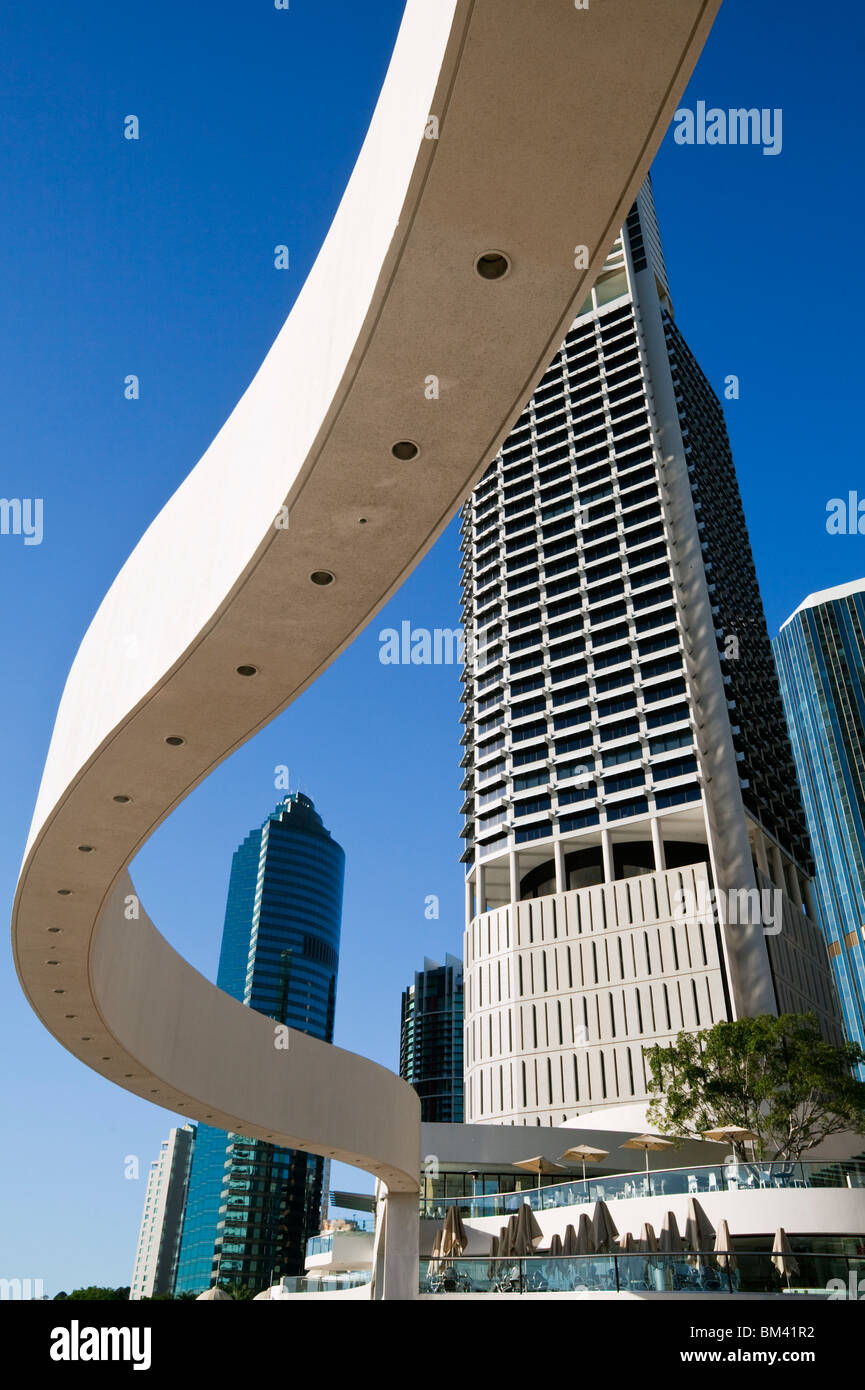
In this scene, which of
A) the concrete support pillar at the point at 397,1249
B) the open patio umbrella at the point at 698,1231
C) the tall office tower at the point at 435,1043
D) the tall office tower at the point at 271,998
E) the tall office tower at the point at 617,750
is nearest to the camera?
the open patio umbrella at the point at 698,1231

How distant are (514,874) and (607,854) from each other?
6007 millimetres

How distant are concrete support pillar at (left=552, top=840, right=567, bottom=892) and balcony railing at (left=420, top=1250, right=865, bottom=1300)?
42.7 metres

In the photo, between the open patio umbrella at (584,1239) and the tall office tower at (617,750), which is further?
the tall office tower at (617,750)

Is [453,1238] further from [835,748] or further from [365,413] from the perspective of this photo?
[835,748]

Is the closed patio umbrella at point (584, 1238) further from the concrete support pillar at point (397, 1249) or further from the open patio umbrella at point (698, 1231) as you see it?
the concrete support pillar at point (397, 1249)

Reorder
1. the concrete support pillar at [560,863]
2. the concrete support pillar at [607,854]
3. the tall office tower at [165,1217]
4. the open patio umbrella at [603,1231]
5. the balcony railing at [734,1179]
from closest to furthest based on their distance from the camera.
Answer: the open patio umbrella at [603,1231] < the balcony railing at [734,1179] < the concrete support pillar at [607,854] < the concrete support pillar at [560,863] < the tall office tower at [165,1217]

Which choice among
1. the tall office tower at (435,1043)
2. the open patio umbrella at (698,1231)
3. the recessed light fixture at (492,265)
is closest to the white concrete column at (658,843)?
the open patio umbrella at (698,1231)

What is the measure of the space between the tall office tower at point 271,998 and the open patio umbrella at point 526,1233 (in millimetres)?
92706

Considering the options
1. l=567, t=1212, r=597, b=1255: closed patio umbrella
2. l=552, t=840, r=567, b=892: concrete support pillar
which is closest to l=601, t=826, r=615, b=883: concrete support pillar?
l=552, t=840, r=567, b=892: concrete support pillar

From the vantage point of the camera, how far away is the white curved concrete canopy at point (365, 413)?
400cm

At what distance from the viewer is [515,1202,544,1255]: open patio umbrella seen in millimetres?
20250
